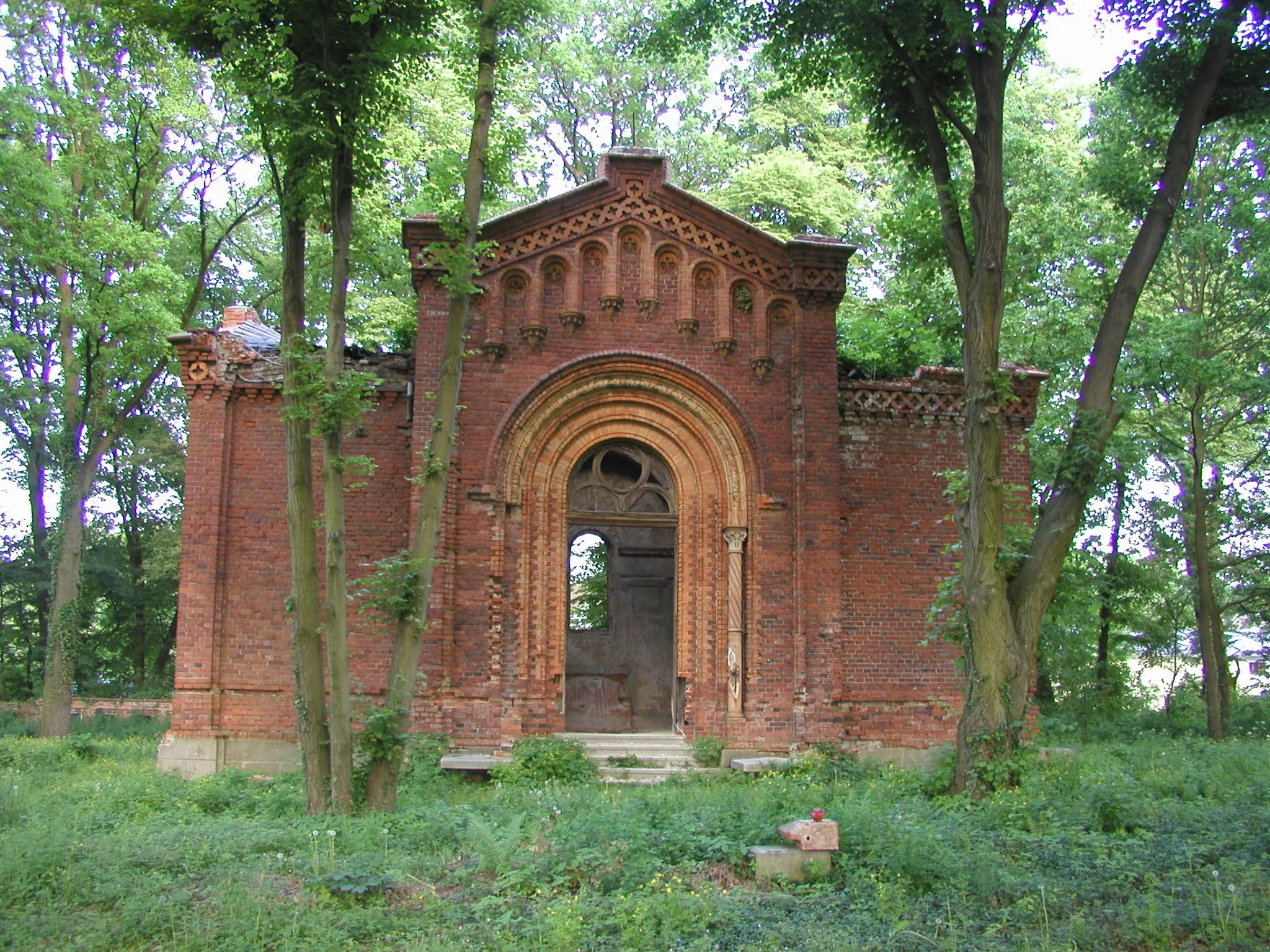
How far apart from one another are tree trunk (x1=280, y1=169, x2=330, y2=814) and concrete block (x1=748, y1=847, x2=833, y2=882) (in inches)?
161

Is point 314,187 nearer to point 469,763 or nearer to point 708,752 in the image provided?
point 469,763

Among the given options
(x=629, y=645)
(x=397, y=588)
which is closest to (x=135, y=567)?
(x=629, y=645)

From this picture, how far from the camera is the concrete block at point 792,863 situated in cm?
773

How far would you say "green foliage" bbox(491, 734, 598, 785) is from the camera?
12.2 metres

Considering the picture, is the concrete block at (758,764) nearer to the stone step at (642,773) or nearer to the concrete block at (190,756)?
the stone step at (642,773)

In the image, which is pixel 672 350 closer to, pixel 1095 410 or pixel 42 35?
pixel 1095 410

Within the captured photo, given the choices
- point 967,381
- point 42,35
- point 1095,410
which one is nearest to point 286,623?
point 967,381

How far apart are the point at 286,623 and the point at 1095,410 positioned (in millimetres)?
9909

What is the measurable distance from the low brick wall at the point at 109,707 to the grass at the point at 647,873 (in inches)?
478

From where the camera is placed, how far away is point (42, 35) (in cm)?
2009

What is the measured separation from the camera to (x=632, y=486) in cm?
1480

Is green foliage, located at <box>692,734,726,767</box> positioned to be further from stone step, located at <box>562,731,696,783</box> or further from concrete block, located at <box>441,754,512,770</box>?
concrete block, located at <box>441,754,512,770</box>

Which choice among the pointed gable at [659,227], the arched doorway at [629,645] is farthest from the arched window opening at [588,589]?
the pointed gable at [659,227]

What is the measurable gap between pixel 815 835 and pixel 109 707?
18497 millimetres
